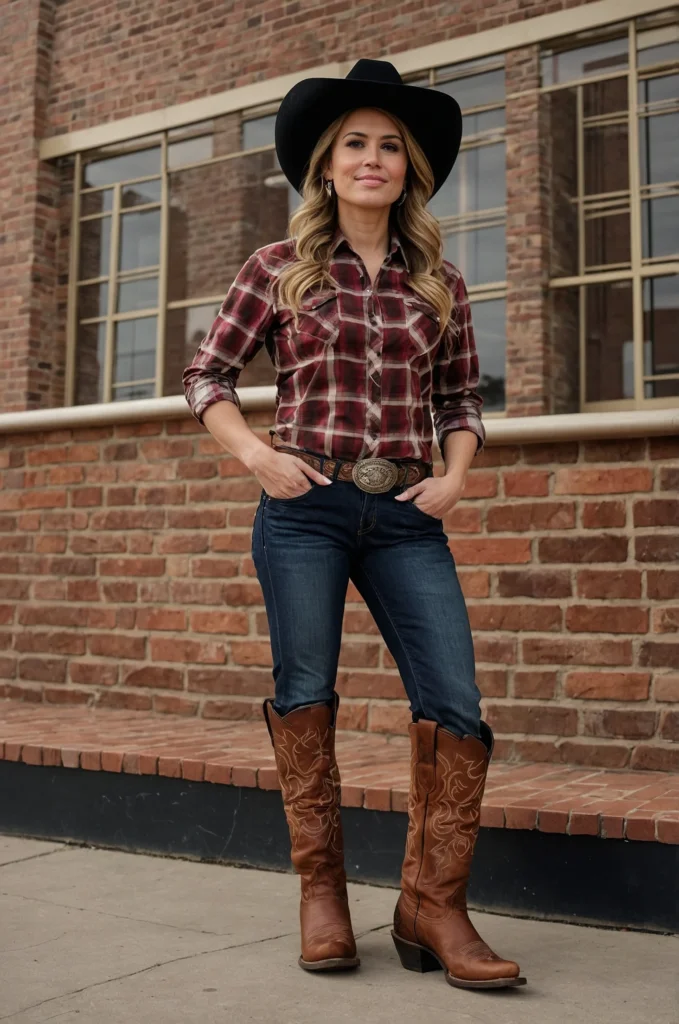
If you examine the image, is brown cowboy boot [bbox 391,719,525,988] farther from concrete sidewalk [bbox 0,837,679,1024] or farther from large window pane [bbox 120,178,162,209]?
large window pane [bbox 120,178,162,209]

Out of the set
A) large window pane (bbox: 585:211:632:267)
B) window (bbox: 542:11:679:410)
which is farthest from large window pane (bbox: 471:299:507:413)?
large window pane (bbox: 585:211:632:267)

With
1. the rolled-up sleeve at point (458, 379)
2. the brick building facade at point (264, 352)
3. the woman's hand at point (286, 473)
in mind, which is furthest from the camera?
the brick building facade at point (264, 352)

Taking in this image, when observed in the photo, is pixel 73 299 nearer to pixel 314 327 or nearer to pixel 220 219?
pixel 220 219

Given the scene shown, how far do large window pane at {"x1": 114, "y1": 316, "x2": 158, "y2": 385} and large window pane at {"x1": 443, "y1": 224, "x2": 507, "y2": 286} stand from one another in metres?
2.21

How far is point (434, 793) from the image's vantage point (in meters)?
2.59

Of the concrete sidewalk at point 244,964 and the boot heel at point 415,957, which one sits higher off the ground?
the boot heel at point 415,957

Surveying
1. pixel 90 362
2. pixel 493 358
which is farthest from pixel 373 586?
pixel 90 362

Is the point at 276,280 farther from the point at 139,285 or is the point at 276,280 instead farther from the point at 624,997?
the point at 139,285

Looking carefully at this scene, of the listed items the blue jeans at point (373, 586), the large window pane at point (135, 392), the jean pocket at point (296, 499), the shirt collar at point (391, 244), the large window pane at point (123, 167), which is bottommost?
the blue jeans at point (373, 586)

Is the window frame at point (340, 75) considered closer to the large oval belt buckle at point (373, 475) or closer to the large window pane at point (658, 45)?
the large window pane at point (658, 45)

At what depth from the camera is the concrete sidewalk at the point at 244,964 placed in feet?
7.68

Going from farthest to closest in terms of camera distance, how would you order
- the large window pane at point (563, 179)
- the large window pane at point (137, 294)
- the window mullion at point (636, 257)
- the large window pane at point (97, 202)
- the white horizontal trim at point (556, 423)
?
the large window pane at point (97, 202)
the large window pane at point (137, 294)
the large window pane at point (563, 179)
the window mullion at point (636, 257)
the white horizontal trim at point (556, 423)

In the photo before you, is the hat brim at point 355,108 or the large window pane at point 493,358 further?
the large window pane at point 493,358

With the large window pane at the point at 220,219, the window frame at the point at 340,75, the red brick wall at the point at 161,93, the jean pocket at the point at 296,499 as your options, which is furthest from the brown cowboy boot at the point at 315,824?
the large window pane at the point at 220,219
